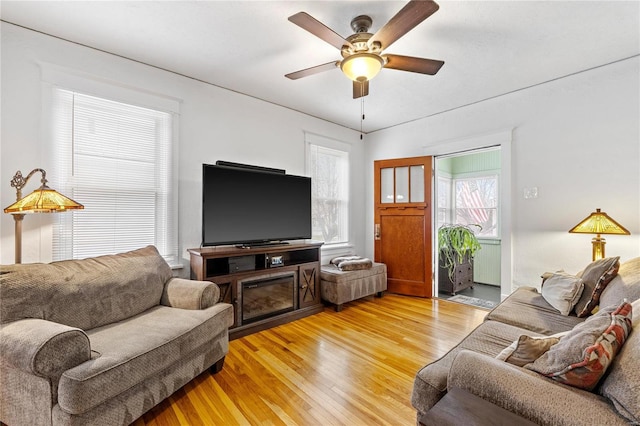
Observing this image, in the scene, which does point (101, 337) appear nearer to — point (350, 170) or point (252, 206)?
point (252, 206)

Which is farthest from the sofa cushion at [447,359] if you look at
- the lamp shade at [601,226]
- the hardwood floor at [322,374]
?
the lamp shade at [601,226]

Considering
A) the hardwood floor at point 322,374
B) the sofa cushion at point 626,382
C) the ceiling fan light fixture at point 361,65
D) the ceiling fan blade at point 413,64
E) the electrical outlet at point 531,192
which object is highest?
the ceiling fan blade at point 413,64

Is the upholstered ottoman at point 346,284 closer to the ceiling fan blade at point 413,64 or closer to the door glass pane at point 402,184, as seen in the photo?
the door glass pane at point 402,184

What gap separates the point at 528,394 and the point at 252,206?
2709mm

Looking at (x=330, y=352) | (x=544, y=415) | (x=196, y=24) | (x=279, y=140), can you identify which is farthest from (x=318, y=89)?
(x=544, y=415)

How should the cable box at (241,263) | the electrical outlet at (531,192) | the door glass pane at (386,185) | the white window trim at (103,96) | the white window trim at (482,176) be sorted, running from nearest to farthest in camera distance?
the white window trim at (103,96)
the cable box at (241,263)
the electrical outlet at (531,192)
the door glass pane at (386,185)
the white window trim at (482,176)

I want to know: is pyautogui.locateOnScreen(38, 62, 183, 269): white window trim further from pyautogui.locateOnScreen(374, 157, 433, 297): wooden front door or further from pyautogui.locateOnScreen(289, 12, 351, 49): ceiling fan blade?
pyautogui.locateOnScreen(374, 157, 433, 297): wooden front door

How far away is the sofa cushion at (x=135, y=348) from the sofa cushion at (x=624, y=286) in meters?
2.61

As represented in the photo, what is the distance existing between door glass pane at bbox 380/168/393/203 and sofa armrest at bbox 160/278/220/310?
3146mm

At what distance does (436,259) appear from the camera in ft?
14.1

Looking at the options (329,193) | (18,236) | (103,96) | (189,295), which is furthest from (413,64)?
(18,236)

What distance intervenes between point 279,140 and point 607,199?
367cm

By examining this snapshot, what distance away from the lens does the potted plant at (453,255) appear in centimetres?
449

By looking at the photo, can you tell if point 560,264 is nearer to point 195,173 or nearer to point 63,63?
point 195,173
